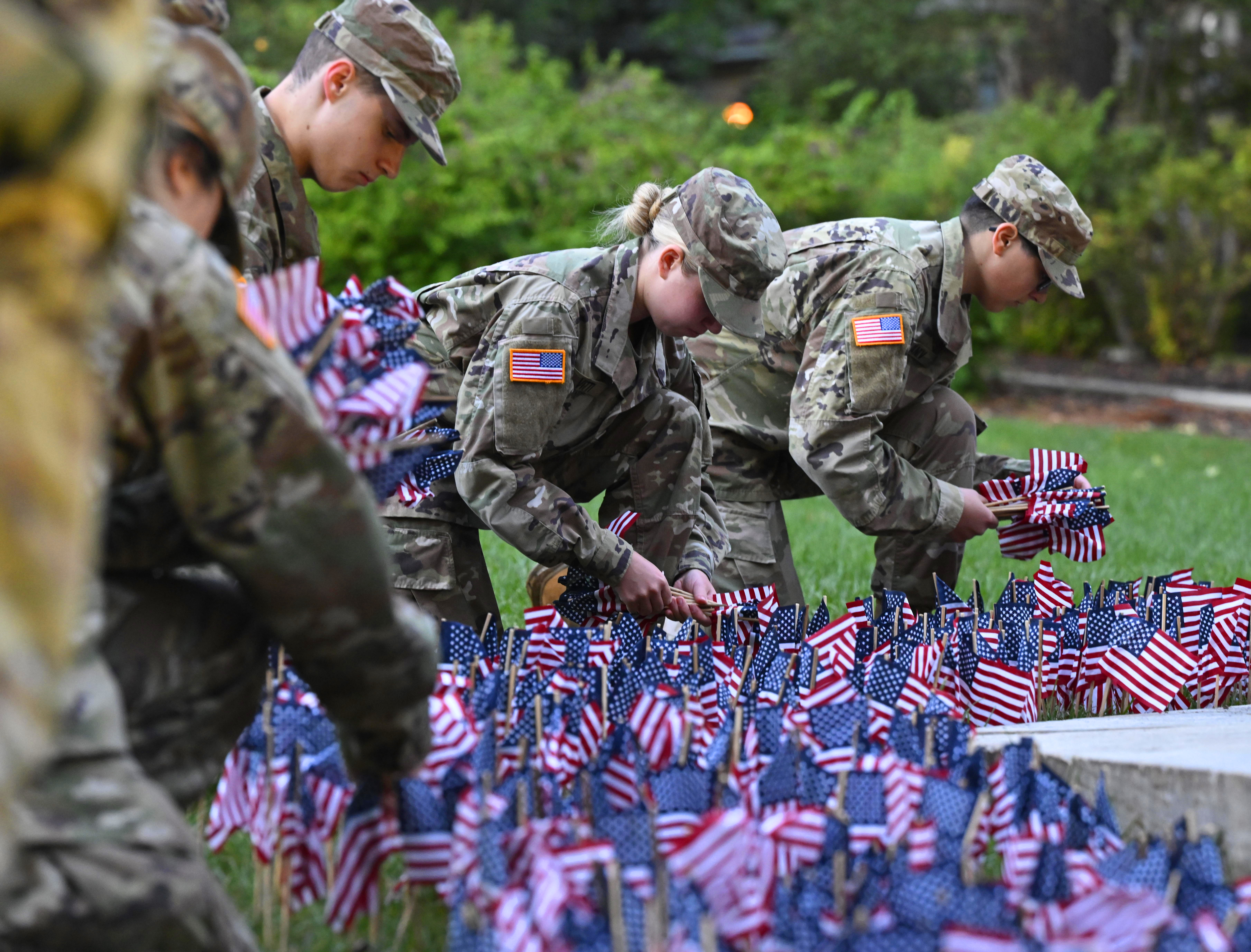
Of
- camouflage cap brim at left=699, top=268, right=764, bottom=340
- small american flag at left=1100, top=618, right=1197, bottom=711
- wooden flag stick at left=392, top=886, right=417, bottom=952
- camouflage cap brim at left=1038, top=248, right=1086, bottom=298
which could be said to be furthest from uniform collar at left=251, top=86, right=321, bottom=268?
small american flag at left=1100, top=618, right=1197, bottom=711

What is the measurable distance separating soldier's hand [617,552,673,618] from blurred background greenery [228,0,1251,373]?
1.35 m

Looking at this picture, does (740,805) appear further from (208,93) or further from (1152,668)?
(1152,668)

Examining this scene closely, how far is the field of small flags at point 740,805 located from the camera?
205cm

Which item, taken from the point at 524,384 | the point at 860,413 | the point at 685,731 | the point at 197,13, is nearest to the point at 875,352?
the point at 860,413

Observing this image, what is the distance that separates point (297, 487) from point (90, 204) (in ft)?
2.46

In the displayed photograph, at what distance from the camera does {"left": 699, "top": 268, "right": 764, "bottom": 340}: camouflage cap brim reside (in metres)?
3.94

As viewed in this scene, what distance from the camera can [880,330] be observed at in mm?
4516

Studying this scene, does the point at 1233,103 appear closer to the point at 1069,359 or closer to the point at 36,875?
the point at 1069,359

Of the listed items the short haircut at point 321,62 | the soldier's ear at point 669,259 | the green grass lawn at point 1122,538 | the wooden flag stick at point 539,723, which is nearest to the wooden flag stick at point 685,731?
the wooden flag stick at point 539,723

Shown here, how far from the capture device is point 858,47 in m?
22.3

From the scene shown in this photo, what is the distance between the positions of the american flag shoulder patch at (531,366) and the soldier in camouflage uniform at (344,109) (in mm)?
615

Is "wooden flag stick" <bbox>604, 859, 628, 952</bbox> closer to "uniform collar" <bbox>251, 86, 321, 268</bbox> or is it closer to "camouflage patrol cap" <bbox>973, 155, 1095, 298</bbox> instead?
"uniform collar" <bbox>251, 86, 321, 268</bbox>

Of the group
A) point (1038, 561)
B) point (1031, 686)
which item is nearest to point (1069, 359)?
point (1038, 561)

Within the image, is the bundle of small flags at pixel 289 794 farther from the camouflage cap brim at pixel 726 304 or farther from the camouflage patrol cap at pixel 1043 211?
the camouflage patrol cap at pixel 1043 211
